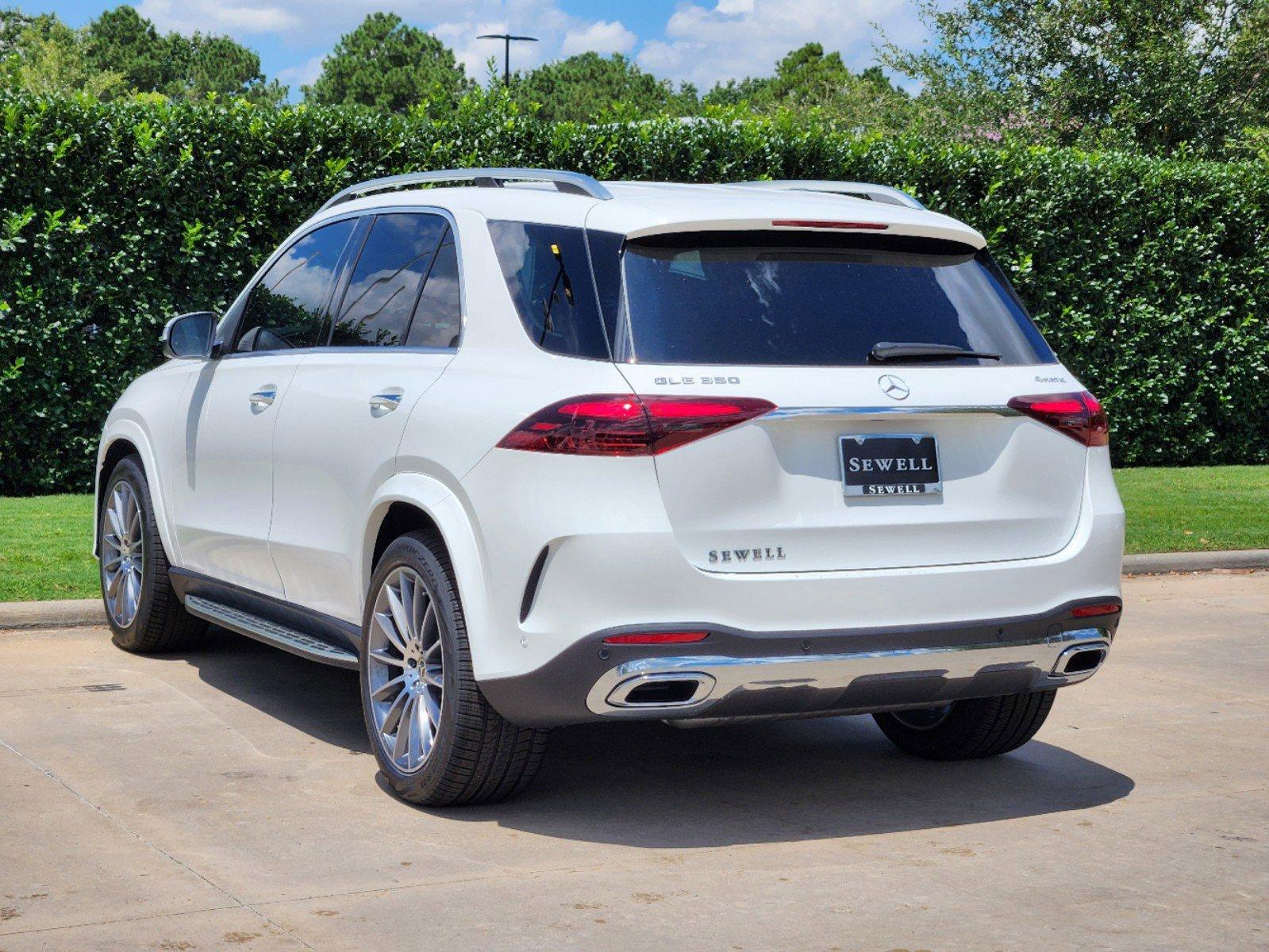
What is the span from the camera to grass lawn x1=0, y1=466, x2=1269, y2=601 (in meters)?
9.01

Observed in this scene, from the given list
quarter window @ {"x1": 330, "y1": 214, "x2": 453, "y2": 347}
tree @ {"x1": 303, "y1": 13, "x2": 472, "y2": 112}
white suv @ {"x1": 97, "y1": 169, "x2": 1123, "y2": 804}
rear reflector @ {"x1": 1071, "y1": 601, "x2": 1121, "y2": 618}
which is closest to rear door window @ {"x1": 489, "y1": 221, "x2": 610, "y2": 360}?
white suv @ {"x1": 97, "y1": 169, "x2": 1123, "y2": 804}

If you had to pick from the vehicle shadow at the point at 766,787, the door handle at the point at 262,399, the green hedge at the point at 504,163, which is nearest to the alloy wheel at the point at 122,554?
the door handle at the point at 262,399

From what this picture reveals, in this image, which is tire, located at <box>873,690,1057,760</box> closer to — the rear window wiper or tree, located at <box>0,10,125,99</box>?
the rear window wiper

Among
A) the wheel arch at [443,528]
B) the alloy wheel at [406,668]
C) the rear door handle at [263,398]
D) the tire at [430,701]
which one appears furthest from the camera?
the rear door handle at [263,398]

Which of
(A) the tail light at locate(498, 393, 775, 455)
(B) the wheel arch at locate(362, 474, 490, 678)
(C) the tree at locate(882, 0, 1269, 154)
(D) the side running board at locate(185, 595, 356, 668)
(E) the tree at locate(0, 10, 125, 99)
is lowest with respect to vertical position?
(D) the side running board at locate(185, 595, 356, 668)

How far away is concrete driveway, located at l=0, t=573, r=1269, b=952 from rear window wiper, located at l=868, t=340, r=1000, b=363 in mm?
1435

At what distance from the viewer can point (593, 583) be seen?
177 inches

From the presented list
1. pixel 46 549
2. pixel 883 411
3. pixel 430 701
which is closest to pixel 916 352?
pixel 883 411

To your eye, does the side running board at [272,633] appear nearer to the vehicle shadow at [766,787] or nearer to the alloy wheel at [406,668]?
the alloy wheel at [406,668]

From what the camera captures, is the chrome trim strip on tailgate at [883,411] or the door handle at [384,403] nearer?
the chrome trim strip on tailgate at [883,411]

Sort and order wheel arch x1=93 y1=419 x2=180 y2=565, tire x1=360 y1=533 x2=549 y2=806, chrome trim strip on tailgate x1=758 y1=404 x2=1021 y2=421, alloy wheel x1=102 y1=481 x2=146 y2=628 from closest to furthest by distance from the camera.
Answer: chrome trim strip on tailgate x1=758 y1=404 x2=1021 y2=421, tire x1=360 y1=533 x2=549 y2=806, wheel arch x1=93 y1=419 x2=180 y2=565, alloy wheel x1=102 y1=481 x2=146 y2=628

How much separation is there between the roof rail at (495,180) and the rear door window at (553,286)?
22 cm

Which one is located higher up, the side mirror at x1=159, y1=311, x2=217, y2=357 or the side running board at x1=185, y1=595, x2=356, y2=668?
the side mirror at x1=159, y1=311, x2=217, y2=357

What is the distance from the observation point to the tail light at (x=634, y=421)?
178 inches
